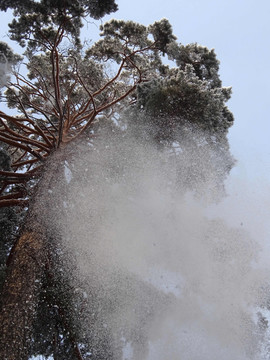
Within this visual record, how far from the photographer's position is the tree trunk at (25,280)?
443 centimetres

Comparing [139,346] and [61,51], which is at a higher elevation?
[61,51]

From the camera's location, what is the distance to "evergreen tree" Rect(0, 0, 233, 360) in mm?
5355

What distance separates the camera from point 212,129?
27.0ft

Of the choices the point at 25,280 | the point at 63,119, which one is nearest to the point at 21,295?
the point at 25,280

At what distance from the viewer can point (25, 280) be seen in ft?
16.6

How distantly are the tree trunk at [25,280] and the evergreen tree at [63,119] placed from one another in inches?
0.5

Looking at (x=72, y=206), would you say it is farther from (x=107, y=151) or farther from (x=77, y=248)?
(x=107, y=151)

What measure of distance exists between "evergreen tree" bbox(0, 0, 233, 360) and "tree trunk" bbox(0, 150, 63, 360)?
1 cm

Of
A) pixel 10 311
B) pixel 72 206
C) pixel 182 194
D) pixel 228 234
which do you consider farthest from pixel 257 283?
pixel 10 311

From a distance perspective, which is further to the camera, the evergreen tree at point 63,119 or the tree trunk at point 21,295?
the evergreen tree at point 63,119

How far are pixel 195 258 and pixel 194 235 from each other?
61 centimetres

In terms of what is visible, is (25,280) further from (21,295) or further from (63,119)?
(63,119)

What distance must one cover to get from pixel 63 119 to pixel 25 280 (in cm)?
442

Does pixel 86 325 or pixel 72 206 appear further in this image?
pixel 72 206
